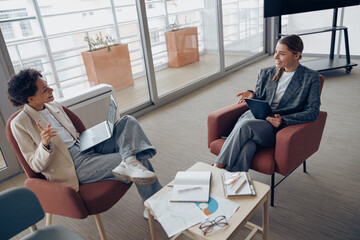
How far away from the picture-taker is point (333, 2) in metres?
4.09

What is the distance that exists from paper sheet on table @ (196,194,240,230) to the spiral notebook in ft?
0.15

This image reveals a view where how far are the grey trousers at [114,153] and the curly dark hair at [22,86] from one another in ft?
1.38

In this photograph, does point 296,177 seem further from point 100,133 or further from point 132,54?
point 132,54

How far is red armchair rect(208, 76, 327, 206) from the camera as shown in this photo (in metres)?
1.80

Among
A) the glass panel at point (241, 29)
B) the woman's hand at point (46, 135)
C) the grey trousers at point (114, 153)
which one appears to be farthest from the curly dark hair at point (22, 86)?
the glass panel at point (241, 29)

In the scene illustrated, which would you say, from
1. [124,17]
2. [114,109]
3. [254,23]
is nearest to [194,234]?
[114,109]

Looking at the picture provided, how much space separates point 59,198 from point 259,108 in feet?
4.40

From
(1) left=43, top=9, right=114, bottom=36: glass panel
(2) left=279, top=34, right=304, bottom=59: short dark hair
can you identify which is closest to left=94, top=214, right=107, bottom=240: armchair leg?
(2) left=279, top=34, right=304, bottom=59: short dark hair

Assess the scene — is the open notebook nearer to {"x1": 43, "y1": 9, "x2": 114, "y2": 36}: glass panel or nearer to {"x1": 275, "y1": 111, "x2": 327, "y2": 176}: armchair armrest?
{"x1": 275, "y1": 111, "x2": 327, "y2": 176}: armchair armrest

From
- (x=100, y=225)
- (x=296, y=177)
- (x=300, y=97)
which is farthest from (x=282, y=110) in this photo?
(x=100, y=225)

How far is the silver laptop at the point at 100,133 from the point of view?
1895 millimetres

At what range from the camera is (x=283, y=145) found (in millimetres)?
1785

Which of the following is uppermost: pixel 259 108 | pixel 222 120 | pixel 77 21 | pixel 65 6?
pixel 65 6

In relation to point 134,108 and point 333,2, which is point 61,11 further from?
point 333,2
